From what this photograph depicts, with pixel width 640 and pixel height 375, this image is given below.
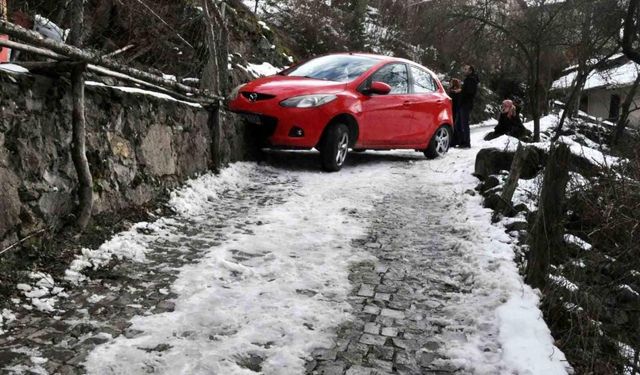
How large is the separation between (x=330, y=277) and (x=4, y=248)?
7.38 ft

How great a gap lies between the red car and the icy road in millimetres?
1610

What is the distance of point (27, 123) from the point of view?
151 inches

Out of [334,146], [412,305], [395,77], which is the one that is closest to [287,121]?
[334,146]

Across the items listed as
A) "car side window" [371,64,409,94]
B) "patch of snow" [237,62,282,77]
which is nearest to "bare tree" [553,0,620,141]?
"car side window" [371,64,409,94]

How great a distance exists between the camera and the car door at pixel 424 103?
9570 millimetres

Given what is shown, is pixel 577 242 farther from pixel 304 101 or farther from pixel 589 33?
pixel 589 33

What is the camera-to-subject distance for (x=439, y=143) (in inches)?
416

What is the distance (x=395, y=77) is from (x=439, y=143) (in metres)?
1.94

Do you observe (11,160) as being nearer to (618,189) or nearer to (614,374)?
(614,374)

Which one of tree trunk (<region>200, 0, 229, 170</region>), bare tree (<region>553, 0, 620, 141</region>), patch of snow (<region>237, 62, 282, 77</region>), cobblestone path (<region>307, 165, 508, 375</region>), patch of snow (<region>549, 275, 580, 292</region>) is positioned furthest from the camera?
bare tree (<region>553, 0, 620, 141</region>)

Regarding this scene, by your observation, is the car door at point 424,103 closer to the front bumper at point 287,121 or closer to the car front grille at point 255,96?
the front bumper at point 287,121

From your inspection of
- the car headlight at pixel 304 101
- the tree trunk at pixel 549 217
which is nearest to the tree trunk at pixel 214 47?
the car headlight at pixel 304 101

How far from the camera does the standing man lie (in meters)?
12.2

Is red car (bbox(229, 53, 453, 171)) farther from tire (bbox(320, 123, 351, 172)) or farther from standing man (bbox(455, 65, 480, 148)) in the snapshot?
standing man (bbox(455, 65, 480, 148))
